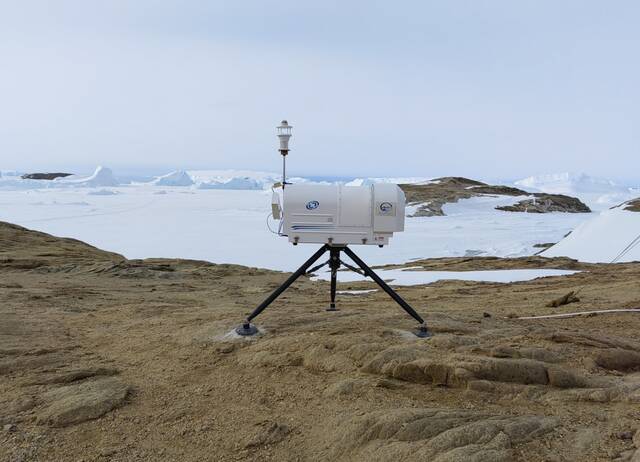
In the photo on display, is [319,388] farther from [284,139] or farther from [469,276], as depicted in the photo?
[469,276]

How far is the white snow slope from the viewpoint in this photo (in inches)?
592

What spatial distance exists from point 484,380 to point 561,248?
1504 centimetres

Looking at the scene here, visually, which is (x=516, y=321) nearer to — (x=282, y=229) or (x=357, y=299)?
(x=282, y=229)

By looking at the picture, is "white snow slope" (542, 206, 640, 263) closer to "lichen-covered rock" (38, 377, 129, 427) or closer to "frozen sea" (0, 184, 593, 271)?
"frozen sea" (0, 184, 593, 271)

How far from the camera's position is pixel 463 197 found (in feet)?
144

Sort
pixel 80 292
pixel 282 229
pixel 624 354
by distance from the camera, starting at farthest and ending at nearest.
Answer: pixel 80 292, pixel 282 229, pixel 624 354

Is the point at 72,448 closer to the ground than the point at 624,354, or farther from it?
closer to the ground

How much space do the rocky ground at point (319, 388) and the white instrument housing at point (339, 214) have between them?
0.93 meters

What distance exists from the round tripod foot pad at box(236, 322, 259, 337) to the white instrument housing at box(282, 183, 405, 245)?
1028 millimetres

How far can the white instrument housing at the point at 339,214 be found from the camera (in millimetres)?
4641

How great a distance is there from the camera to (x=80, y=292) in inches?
363

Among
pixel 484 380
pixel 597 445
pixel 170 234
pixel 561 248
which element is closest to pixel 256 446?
pixel 484 380

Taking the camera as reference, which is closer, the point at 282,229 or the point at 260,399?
the point at 260,399

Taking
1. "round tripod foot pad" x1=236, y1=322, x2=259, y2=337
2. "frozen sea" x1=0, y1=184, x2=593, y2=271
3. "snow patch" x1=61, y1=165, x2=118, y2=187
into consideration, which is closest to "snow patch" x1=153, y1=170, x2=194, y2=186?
"snow patch" x1=61, y1=165, x2=118, y2=187
